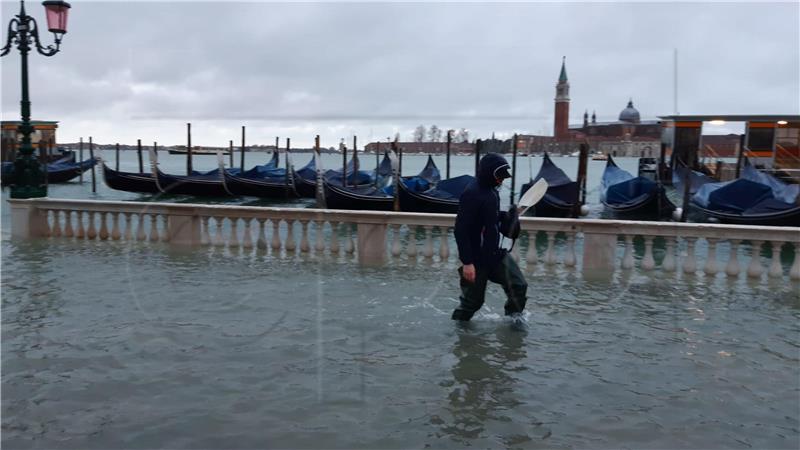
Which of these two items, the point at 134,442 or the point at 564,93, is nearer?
the point at 134,442

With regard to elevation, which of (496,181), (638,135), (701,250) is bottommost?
(701,250)

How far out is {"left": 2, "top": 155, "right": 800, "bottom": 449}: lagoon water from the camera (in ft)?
12.0

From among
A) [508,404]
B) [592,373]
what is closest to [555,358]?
[592,373]

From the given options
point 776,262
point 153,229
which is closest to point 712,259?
point 776,262

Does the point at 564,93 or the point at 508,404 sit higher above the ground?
the point at 564,93

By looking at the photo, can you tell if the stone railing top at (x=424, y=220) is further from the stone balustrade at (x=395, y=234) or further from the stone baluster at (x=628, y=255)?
the stone baluster at (x=628, y=255)

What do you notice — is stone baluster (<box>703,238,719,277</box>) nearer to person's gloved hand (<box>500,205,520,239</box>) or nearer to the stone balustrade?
the stone balustrade

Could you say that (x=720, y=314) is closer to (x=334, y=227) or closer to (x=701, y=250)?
(x=334, y=227)

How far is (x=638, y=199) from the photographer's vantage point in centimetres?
2423

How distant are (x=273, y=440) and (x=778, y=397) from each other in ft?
10.9

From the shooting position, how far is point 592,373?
4613 millimetres

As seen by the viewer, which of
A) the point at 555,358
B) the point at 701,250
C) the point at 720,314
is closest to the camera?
the point at 555,358

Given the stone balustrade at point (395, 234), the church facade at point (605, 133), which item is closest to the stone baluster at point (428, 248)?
the stone balustrade at point (395, 234)

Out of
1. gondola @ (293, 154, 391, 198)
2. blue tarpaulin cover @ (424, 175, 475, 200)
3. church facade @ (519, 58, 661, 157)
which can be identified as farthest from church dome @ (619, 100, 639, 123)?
blue tarpaulin cover @ (424, 175, 475, 200)
